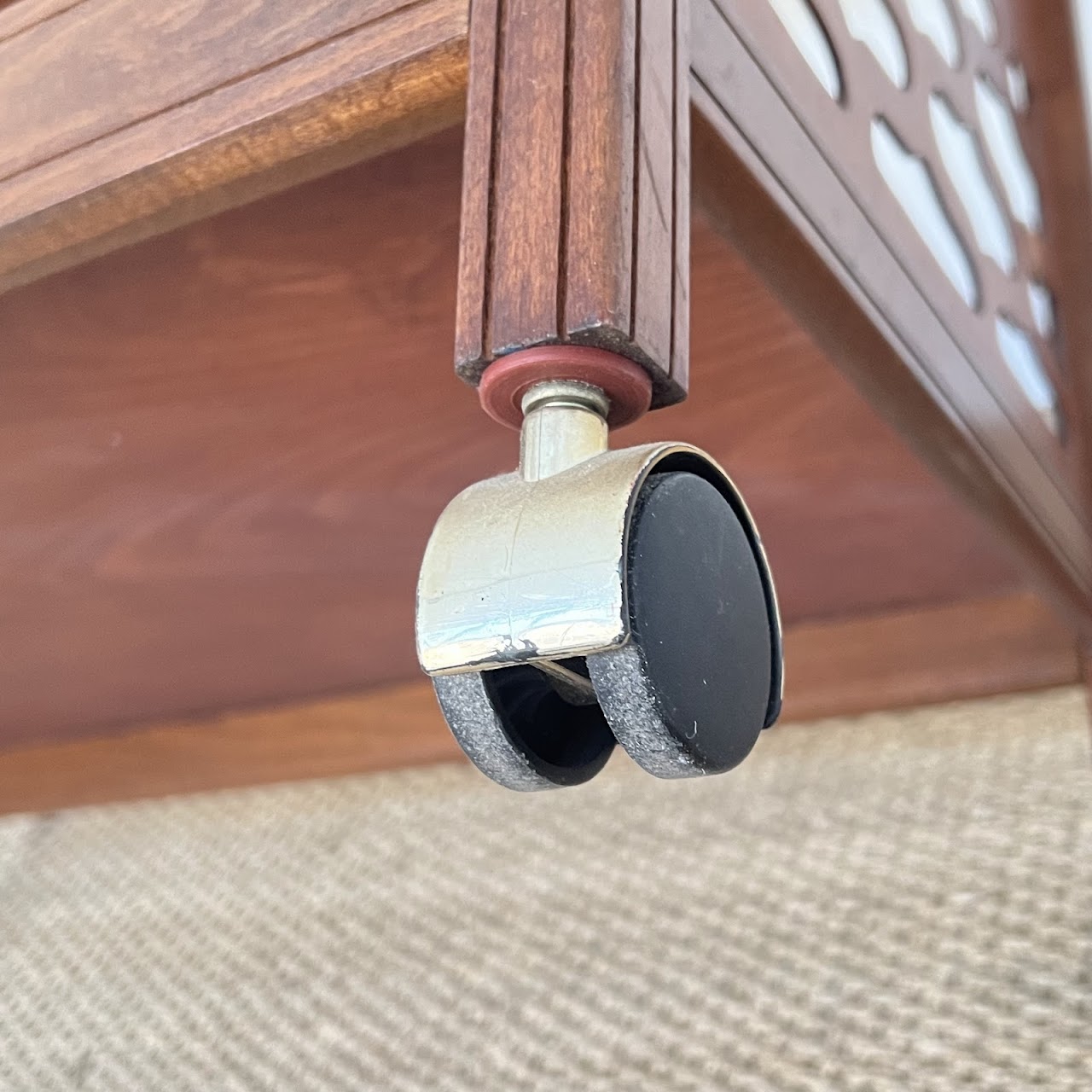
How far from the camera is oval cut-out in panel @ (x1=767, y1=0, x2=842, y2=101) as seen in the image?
0.36m

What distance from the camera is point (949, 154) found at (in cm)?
52

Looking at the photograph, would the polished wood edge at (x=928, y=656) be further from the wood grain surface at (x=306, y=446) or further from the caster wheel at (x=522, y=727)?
the caster wheel at (x=522, y=727)

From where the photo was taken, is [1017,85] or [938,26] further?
[1017,85]

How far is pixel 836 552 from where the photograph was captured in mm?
699

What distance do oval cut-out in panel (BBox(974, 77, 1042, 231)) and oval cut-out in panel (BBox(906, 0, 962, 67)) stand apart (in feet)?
0.10

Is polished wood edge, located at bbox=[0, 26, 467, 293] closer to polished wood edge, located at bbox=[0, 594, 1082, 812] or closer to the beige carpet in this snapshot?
the beige carpet

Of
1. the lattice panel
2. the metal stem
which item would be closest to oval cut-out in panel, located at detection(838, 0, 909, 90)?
the lattice panel

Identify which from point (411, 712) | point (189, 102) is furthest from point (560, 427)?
point (411, 712)

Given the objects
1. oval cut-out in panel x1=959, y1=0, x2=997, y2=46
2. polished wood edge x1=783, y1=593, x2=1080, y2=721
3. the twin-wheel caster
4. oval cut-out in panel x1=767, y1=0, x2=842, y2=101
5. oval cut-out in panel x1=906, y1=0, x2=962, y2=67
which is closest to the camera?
the twin-wheel caster

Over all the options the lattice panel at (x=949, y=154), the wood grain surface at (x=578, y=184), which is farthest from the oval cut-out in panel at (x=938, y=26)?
the wood grain surface at (x=578, y=184)

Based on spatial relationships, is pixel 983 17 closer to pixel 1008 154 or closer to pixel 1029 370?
pixel 1008 154

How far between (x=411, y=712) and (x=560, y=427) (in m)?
0.69

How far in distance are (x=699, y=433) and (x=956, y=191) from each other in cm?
15

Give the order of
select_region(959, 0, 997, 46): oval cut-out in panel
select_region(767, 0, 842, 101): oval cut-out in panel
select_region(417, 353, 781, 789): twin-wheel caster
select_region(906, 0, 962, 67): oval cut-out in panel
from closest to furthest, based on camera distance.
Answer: select_region(417, 353, 781, 789): twin-wheel caster < select_region(767, 0, 842, 101): oval cut-out in panel < select_region(906, 0, 962, 67): oval cut-out in panel < select_region(959, 0, 997, 46): oval cut-out in panel
